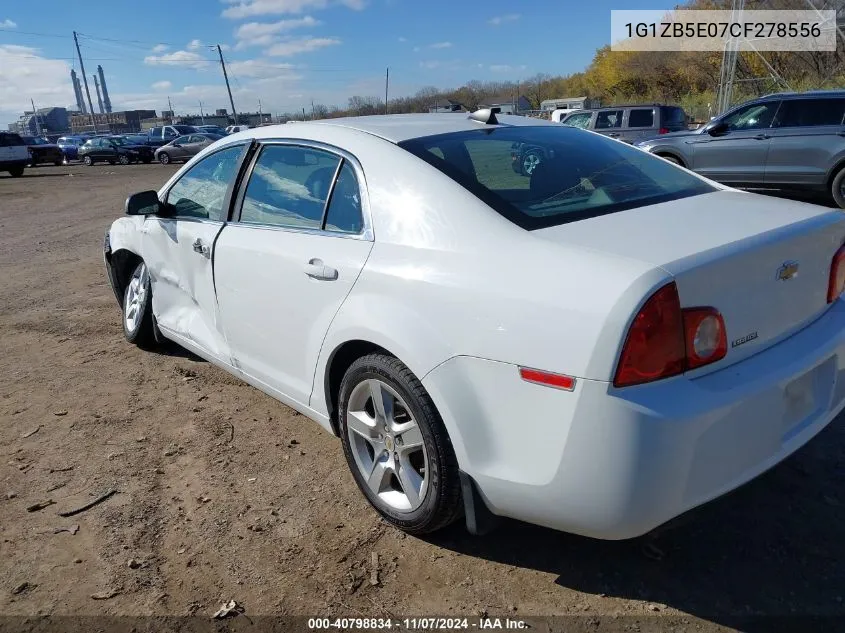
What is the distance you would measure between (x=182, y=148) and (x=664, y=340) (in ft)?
113

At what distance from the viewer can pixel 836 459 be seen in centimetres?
305

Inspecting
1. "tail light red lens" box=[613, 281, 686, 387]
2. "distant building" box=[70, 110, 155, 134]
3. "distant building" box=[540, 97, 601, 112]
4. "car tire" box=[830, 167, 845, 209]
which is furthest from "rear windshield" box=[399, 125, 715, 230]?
"distant building" box=[70, 110, 155, 134]

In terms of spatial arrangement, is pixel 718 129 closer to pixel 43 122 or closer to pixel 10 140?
pixel 10 140

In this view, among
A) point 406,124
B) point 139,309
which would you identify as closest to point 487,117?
point 406,124

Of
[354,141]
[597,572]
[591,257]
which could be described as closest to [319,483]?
[597,572]

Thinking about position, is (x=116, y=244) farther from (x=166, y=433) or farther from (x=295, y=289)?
(x=295, y=289)

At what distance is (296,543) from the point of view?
269 cm

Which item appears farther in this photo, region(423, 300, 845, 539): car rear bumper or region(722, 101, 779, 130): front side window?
region(722, 101, 779, 130): front side window

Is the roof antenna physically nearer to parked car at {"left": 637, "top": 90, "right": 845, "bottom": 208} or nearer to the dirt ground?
the dirt ground

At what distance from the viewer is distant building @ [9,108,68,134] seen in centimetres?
9322

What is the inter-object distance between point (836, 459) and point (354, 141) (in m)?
2.69

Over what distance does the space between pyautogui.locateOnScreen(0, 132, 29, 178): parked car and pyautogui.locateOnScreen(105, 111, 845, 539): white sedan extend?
29490 mm

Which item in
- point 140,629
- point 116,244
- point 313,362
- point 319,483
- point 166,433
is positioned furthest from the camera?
point 116,244

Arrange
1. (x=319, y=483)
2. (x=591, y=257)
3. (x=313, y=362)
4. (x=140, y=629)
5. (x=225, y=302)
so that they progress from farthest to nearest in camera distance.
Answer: (x=225, y=302) < (x=319, y=483) < (x=313, y=362) < (x=140, y=629) < (x=591, y=257)
